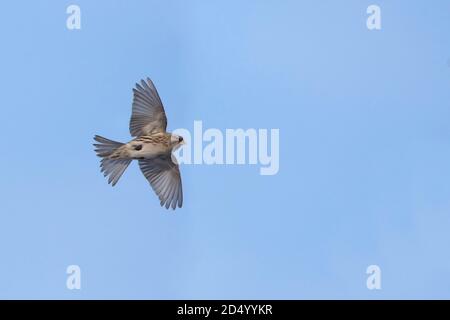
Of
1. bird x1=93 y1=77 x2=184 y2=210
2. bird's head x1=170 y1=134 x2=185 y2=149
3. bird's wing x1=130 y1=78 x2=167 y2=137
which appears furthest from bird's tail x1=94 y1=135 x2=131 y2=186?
bird's head x1=170 y1=134 x2=185 y2=149

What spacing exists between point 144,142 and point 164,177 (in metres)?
0.31

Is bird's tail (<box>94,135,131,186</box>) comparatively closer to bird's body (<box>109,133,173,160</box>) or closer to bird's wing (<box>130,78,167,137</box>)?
bird's body (<box>109,133,173,160</box>)

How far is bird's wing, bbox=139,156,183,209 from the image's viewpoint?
5.56 meters

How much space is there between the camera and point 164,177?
5.62m

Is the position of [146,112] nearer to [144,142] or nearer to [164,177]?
[144,142]

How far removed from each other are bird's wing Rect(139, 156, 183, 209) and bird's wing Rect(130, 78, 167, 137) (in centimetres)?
24

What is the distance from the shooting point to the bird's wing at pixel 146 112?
17.5 ft
